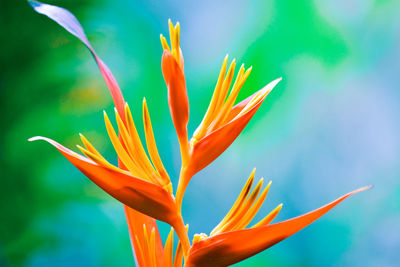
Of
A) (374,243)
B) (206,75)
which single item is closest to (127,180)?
(206,75)

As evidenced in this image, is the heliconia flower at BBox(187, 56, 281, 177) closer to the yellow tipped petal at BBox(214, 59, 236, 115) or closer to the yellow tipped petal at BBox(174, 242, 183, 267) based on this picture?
the yellow tipped petal at BBox(214, 59, 236, 115)

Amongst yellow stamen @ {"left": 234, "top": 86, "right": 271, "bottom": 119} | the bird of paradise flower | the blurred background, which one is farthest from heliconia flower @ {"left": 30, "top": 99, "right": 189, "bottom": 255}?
the blurred background

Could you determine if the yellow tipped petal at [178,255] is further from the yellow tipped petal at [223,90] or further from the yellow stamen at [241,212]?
the yellow tipped petal at [223,90]


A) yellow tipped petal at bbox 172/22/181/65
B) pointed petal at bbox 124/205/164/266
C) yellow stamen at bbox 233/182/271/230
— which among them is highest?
yellow tipped petal at bbox 172/22/181/65

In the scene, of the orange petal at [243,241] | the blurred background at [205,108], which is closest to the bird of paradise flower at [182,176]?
the orange petal at [243,241]

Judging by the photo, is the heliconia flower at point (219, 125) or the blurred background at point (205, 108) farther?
the blurred background at point (205, 108)
